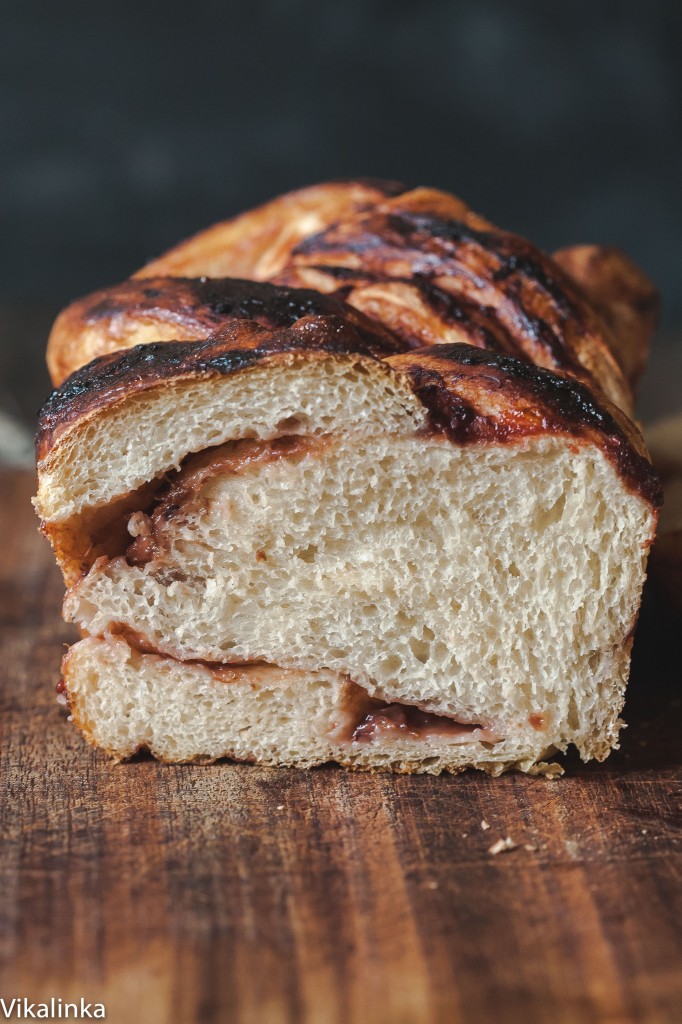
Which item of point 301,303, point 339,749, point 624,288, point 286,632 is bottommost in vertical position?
point 339,749

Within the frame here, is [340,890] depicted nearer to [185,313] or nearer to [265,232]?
[185,313]

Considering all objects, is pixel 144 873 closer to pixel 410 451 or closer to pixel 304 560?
pixel 304 560

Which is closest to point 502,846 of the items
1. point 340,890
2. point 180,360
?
point 340,890

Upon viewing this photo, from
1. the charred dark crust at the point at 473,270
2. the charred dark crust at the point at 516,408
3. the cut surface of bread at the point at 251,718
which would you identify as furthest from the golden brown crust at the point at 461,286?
the cut surface of bread at the point at 251,718

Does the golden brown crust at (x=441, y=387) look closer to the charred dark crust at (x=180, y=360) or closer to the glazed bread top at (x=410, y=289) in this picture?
the charred dark crust at (x=180, y=360)

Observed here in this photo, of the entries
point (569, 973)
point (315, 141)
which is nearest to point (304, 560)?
point (569, 973)

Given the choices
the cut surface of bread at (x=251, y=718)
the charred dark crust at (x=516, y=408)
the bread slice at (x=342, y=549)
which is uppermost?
the charred dark crust at (x=516, y=408)

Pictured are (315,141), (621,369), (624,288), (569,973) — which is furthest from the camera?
(315,141)
